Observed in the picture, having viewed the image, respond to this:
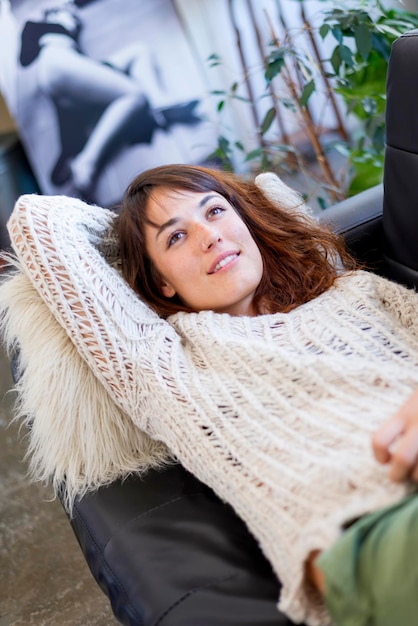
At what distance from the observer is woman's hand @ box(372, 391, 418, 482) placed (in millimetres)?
919

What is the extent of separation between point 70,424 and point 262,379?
372 mm

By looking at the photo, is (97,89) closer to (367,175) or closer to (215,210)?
(367,175)

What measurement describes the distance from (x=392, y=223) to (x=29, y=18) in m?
2.24

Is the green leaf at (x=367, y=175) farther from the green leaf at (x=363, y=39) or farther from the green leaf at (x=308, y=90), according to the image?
the green leaf at (x=363, y=39)

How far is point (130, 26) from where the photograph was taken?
337cm

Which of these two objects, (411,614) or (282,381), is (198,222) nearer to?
(282,381)

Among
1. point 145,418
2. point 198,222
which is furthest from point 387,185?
point 145,418

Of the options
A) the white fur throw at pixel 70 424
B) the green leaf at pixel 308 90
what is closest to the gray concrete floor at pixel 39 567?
the white fur throw at pixel 70 424

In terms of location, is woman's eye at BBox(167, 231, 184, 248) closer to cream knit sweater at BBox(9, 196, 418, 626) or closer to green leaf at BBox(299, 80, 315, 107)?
cream knit sweater at BBox(9, 196, 418, 626)

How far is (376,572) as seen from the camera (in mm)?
856

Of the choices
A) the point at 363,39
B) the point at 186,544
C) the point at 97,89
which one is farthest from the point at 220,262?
the point at 97,89

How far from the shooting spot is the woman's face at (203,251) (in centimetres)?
141

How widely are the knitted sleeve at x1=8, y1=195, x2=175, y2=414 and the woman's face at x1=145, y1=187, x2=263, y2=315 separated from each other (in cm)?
9

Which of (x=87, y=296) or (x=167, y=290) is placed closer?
(x=87, y=296)
